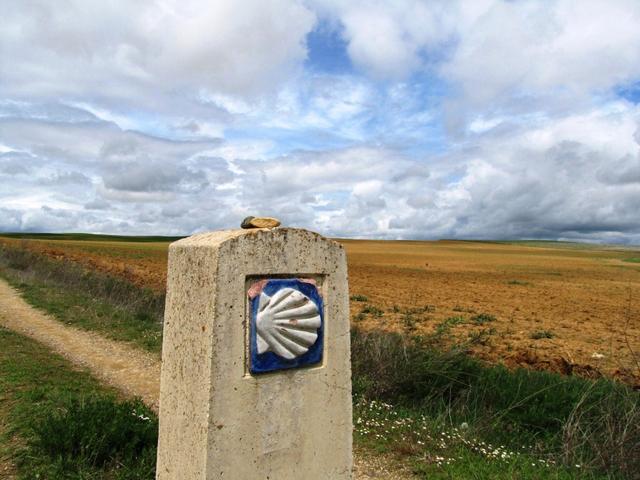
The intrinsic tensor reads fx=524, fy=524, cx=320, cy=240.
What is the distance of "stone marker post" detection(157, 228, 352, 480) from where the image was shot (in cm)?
247

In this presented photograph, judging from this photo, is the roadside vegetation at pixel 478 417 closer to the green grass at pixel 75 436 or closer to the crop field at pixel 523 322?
the green grass at pixel 75 436

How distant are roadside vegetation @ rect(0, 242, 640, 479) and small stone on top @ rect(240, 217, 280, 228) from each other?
2.27 meters

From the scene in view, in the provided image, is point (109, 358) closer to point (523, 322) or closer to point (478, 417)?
point (478, 417)

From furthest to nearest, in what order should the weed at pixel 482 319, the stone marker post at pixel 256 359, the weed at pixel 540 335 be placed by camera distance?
the weed at pixel 482 319 → the weed at pixel 540 335 → the stone marker post at pixel 256 359

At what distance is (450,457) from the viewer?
4.42 m

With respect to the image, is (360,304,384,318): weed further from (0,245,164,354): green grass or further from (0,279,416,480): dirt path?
(0,279,416,480): dirt path

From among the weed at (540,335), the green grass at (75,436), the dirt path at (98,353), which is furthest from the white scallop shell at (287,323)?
the weed at (540,335)

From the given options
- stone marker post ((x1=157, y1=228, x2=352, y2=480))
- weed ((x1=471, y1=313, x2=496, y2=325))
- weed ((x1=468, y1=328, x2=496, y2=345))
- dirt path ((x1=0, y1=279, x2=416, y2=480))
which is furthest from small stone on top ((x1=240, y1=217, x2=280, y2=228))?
weed ((x1=471, y1=313, x2=496, y2=325))

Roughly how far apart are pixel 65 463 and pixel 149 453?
570mm

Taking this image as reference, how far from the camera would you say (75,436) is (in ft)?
12.6

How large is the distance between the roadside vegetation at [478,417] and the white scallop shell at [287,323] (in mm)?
2135

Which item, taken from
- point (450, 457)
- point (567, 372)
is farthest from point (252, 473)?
point (567, 372)

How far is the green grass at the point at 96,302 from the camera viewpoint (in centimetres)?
925

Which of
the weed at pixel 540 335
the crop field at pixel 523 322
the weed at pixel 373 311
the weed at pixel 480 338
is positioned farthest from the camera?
the weed at pixel 373 311
